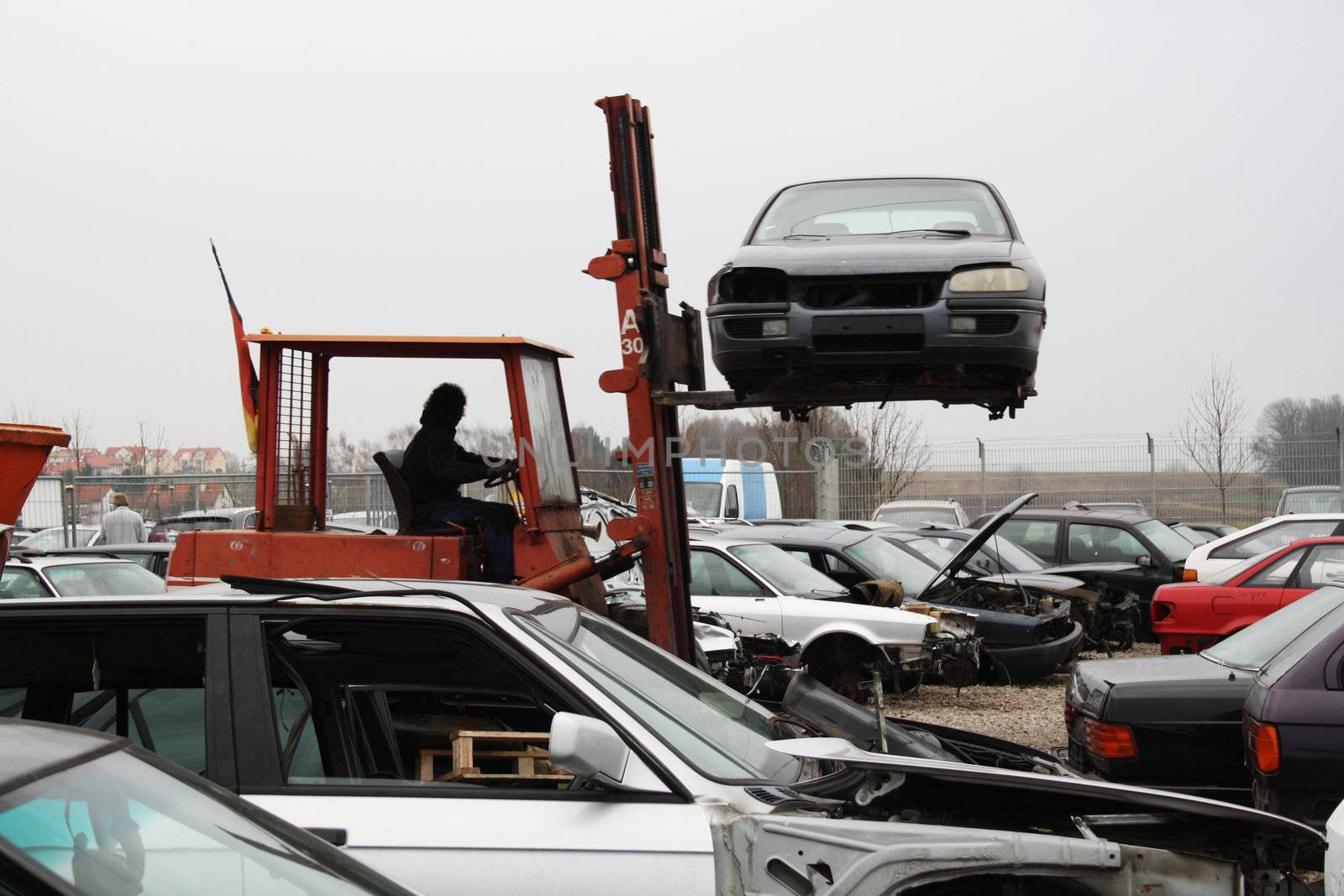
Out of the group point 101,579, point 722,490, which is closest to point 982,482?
point 722,490

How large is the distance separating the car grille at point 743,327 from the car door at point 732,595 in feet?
14.9

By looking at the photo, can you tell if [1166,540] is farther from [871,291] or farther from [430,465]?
[430,465]

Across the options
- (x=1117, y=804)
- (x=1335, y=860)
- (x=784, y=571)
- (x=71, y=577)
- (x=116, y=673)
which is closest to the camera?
(x=1117, y=804)

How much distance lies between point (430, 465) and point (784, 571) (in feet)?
19.5

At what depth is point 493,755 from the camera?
4.23 meters

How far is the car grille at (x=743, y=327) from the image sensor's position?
Result: 711cm

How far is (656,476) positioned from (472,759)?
3.28m

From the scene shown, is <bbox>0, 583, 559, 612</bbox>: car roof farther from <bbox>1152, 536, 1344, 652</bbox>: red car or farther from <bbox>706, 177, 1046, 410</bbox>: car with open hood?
<bbox>1152, 536, 1344, 652</bbox>: red car

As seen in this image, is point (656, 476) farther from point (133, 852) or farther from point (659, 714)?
point (133, 852)

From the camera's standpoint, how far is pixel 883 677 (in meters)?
11.2

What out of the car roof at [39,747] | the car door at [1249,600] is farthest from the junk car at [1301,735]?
the car door at [1249,600]

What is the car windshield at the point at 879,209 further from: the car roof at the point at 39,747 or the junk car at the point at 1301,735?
the car roof at the point at 39,747

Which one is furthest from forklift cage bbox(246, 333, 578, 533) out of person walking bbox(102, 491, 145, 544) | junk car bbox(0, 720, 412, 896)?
person walking bbox(102, 491, 145, 544)

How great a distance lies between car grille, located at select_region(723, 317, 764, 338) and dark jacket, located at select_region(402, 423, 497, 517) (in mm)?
1476
